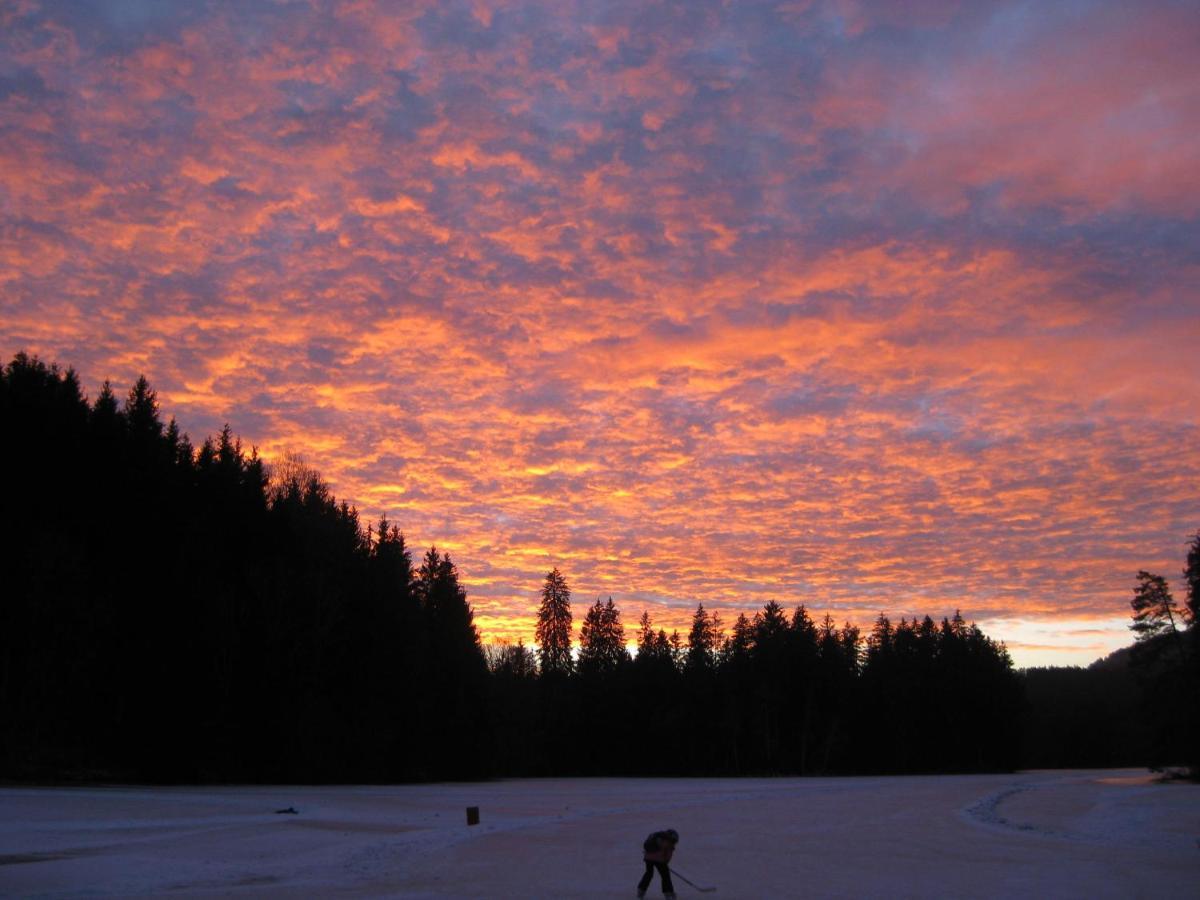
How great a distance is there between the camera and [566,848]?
27.3 metres

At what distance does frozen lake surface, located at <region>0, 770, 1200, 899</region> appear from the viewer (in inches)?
750

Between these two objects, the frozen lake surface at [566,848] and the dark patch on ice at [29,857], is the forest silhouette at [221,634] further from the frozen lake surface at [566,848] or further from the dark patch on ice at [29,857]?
the dark patch on ice at [29,857]

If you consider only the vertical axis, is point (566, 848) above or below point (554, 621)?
below

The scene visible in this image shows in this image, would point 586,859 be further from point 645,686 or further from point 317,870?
point 645,686

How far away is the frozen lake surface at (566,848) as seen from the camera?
19.0 m

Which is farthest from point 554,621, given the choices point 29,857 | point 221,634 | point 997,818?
point 29,857

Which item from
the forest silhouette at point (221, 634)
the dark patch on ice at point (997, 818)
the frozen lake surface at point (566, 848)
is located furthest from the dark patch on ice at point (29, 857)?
the forest silhouette at point (221, 634)

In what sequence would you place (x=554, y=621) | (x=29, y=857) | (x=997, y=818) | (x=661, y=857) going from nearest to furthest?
(x=661, y=857) < (x=29, y=857) < (x=997, y=818) < (x=554, y=621)

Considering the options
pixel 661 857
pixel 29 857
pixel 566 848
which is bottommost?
pixel 566 848

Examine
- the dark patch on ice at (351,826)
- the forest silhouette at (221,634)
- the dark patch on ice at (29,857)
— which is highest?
the forest silhouette at (221,634)

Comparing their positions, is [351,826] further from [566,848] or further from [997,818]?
[997,818]

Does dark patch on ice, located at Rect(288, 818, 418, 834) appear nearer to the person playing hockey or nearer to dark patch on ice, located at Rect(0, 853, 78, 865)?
dark patch on ice, located at Rect(0, 853, 78, 865)

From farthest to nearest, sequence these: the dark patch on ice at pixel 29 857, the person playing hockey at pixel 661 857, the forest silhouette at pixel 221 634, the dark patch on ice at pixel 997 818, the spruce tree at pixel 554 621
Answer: the spruce tree at pixel 554 621
the forest silhouette at pixel 221 634
the dark patch on ice at pixel 997 818
the dark patch on ice at pixel 29 857
the person playing hockey at pixel 661 857

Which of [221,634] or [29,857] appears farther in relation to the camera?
[221,634]
